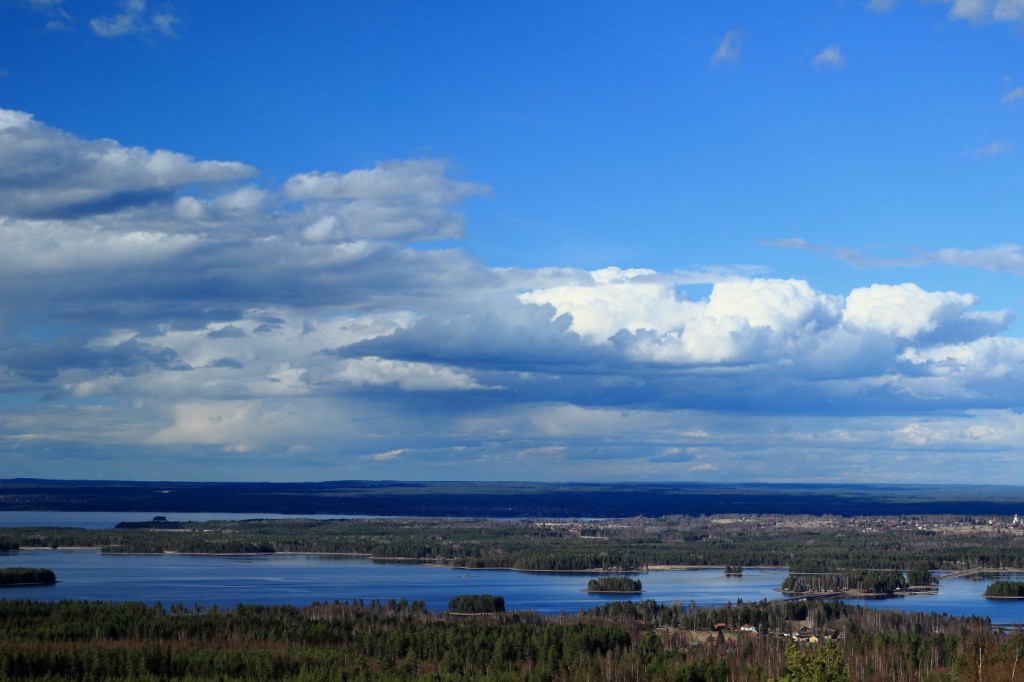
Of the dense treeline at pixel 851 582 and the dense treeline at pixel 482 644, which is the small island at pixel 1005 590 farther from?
the dense treeline at pixel 482 644

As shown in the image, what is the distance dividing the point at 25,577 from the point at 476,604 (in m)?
59.9

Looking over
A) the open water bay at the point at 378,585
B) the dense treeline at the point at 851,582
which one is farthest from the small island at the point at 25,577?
the dense treeline at the point at 851,582

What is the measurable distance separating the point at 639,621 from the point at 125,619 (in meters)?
43.0

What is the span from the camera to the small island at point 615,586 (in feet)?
506

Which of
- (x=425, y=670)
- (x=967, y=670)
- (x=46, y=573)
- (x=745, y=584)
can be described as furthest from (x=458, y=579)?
(x=967, y=670)

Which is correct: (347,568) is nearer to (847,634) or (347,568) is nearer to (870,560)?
(870,560)

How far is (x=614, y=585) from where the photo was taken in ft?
515

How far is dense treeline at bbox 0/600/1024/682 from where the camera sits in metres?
82.8

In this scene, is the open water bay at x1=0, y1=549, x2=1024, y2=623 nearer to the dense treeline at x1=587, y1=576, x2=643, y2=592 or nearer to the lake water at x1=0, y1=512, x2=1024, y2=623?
the lake water at x1=0, y1=512, x2=1024, y2=623

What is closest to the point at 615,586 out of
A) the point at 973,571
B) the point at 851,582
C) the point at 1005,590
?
the point at 851,582

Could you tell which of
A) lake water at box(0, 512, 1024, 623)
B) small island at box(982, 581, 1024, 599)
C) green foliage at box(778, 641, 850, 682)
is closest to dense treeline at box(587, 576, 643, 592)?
lake water at box(0, 512, 1024, 623)

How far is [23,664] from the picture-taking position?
269 feet

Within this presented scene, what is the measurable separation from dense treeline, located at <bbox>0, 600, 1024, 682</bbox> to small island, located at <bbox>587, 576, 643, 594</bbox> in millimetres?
34681

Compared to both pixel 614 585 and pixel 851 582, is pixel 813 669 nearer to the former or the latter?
pixel 614 585
